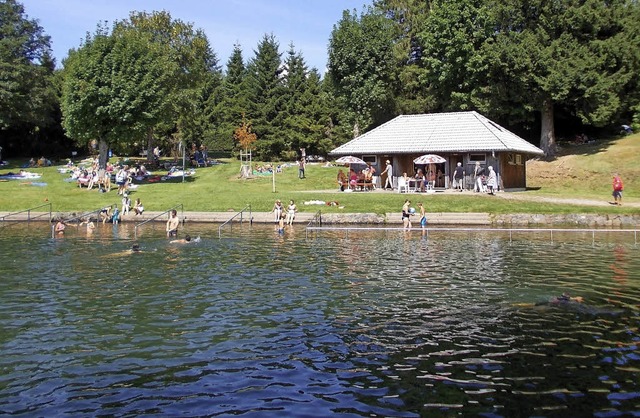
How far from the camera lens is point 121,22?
71812mm

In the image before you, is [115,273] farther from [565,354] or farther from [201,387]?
[565,354]

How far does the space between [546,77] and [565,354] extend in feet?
158

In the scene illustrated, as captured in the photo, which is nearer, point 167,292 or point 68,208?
point 167,292

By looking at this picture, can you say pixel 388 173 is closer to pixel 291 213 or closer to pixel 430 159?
pixel 430 159

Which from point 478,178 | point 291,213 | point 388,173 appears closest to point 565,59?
point 478,178

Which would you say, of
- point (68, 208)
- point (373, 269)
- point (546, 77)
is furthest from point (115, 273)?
point (546, 77)

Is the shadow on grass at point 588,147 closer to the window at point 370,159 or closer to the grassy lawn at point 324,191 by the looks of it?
the grassy lawn at point 324,191

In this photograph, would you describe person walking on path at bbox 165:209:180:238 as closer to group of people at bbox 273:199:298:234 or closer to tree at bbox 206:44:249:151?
group of people at bbox 273:199:298:234

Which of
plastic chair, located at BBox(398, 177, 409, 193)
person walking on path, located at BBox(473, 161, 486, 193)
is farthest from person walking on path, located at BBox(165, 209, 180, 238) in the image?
person walking on path, located at BBox(473, 161, 486, 193)

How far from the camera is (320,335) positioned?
1444cm

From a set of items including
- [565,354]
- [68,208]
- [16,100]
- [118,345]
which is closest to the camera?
[565,354]

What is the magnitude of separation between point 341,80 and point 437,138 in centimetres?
2599

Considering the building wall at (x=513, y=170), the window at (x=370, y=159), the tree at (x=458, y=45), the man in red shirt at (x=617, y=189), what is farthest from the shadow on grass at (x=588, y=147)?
the window at (x=370, y=159)

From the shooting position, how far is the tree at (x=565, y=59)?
54781mm
